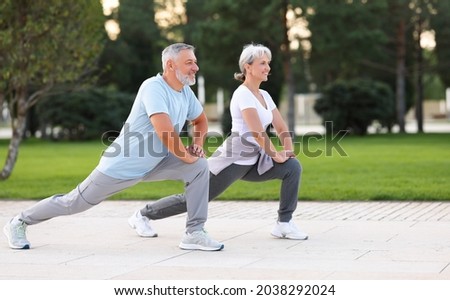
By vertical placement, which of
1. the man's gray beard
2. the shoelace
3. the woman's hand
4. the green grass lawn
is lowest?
the green grass lawn

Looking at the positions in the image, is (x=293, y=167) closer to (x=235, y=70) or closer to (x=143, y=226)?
(x=143, y=226)

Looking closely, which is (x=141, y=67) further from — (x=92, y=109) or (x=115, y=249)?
(x=115, y=249)

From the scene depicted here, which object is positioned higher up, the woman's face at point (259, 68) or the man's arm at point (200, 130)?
the woman's face at point (259, 68)

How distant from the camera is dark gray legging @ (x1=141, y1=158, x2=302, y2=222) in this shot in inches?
362

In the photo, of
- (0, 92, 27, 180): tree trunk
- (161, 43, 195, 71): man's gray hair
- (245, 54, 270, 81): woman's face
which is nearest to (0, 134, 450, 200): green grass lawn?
(0, 92, 27, 180): tree trunk

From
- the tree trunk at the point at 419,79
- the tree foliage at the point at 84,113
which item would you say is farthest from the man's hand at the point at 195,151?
the tree trunk at the point at 419,79

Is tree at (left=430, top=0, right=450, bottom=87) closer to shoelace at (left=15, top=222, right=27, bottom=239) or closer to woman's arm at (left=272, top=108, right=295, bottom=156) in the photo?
woman's arm at (left=272, top=108, right=295, bottom=156)

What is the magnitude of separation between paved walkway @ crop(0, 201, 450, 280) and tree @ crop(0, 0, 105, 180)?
494 cm

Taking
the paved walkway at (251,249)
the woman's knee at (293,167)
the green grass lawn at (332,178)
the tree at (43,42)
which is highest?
the tree at (43,42)

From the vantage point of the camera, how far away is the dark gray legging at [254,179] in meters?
9.19

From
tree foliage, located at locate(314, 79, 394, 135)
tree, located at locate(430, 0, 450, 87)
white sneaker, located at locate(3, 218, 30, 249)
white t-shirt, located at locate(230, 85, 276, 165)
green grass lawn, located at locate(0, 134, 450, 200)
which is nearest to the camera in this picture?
white sneaker, located at locate(3, 218, 30, 249)

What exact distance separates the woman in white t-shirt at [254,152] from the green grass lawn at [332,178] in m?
4.47

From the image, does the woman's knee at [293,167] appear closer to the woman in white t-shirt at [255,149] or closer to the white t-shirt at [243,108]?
the woman in white t-shirt at [255,149]
